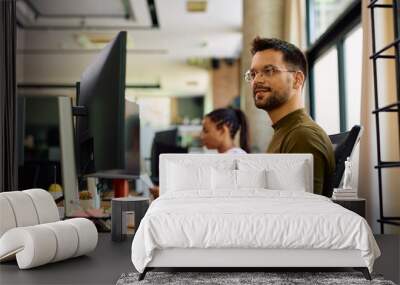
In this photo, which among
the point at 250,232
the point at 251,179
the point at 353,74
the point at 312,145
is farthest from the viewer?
the point at 353,74

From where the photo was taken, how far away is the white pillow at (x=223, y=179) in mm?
3545

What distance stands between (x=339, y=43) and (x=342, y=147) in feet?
6.37

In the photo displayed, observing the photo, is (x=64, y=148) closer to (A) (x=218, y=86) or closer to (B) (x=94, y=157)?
(B) (x=94, y=157)

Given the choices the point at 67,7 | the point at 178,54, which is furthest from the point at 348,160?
the point at 178,54

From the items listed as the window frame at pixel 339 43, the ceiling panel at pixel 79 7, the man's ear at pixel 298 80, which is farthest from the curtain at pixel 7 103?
the ceiling panel at pixel 79 7

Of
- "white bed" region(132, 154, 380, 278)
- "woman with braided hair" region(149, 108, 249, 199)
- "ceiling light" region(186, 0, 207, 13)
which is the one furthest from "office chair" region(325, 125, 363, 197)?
"ceiling light" region(186, 0, 207, 13)

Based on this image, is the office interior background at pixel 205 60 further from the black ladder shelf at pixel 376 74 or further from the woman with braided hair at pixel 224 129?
the woman with braided hair at pixel 224 129

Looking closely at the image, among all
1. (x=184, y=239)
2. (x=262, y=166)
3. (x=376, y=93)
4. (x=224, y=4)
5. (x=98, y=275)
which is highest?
(x=224, y=4)

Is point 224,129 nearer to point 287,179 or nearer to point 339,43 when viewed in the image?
point 339,43

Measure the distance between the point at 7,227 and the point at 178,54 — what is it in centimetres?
938

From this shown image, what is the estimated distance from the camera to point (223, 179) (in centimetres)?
356

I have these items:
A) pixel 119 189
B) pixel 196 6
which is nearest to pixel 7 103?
pixel 119 189

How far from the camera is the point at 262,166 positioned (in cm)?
375

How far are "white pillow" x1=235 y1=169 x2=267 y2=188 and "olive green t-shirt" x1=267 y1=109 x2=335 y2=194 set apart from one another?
0.50 m
